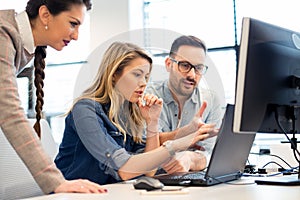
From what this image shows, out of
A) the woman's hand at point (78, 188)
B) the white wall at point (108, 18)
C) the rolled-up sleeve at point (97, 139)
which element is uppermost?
the white wall at point (108, 18)

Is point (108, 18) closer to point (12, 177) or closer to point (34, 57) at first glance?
point (34, 57)

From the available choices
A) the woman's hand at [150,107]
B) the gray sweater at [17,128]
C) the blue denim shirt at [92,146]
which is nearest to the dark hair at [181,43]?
the woman's hand at [150,107]

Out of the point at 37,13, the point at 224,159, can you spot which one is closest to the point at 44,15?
the point at 37,13

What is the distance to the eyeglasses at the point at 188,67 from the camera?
1545mm

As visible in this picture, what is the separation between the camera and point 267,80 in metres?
1.15

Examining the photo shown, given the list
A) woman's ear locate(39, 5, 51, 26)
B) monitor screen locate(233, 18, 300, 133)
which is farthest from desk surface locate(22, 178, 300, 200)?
woman's ear locate(39, 5, 51, 26)

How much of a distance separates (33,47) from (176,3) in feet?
8.88

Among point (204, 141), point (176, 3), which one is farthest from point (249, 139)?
point (176, 3)

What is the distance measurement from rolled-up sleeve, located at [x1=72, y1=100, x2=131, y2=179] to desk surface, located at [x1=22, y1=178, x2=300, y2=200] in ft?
0.66

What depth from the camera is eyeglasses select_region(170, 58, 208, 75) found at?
154 centimetres

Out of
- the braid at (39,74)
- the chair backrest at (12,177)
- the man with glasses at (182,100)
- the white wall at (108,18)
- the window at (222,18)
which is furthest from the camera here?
the white wall at (108,18)

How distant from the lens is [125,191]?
116 centimetres

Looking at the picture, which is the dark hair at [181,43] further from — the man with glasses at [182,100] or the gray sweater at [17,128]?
the gray sweater at [17,128]

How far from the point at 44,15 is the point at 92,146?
1.64ft
